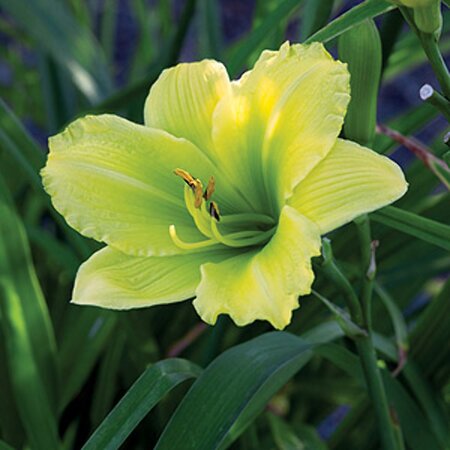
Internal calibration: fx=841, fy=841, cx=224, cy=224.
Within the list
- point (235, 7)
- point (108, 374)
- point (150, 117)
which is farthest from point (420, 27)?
point (235, 7)

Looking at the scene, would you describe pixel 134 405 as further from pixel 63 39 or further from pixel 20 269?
pixel 63 39

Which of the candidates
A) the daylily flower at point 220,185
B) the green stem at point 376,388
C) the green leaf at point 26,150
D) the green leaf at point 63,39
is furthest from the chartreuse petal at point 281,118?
the green leaf at point 63,39

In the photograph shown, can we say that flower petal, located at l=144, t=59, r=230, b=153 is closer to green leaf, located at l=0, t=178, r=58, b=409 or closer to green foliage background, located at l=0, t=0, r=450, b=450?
green foliage background, located at l=0, t=0, r=450, b=450

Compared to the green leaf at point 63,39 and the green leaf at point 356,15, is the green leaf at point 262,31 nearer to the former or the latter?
the green leaf at point 356,15

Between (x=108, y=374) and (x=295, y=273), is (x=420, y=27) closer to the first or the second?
(x=295, y=273)

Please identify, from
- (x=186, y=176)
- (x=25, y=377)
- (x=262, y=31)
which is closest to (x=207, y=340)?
(x=25, y=377)
